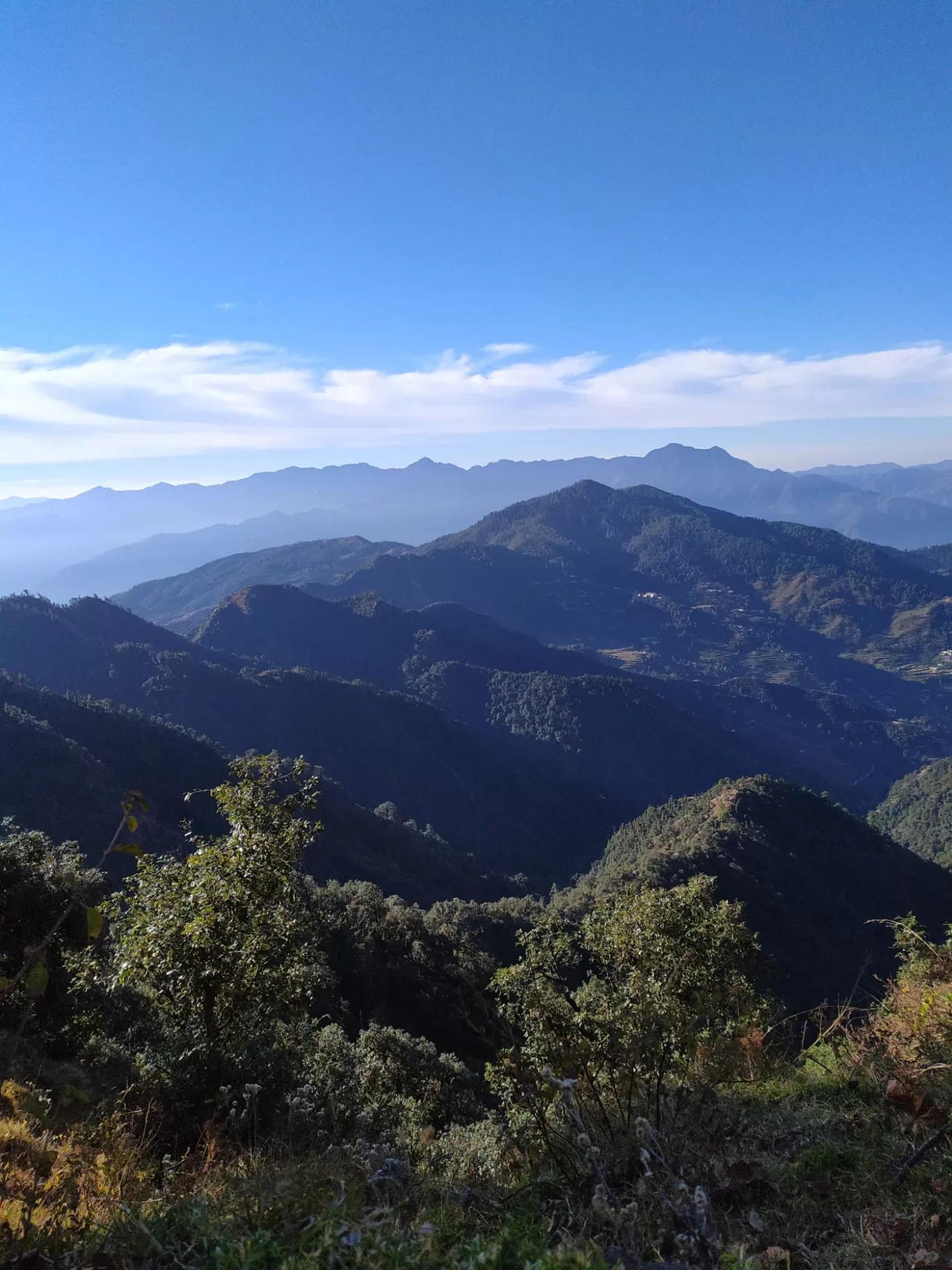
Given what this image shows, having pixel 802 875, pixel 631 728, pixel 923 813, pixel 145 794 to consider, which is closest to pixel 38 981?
pixel 145 794

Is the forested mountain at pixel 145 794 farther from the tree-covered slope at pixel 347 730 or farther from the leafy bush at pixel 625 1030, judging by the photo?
the leafy bush at pixel 625 1030

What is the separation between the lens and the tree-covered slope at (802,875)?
48125 mm

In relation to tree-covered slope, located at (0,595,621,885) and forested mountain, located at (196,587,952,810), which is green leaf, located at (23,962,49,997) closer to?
tree-covered slope, located at (0,595,621,885)

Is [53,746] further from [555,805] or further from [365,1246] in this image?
[555,805]

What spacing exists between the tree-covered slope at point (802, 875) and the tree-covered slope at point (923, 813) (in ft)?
112

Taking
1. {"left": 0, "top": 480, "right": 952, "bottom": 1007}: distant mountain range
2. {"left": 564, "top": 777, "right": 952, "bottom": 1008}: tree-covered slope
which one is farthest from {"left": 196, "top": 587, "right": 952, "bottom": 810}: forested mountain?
{"left": 564, "top": 777, "right": 952, "bottom": 1008}: tree-covered slope

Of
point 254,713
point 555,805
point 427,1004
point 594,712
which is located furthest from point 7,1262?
point 594,712

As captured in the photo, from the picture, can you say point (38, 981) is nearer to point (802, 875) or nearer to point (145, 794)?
point (145, 794)

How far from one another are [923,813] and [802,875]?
2914 inches

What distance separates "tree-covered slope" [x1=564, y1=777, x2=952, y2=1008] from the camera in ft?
158

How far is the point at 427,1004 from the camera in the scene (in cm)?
3036

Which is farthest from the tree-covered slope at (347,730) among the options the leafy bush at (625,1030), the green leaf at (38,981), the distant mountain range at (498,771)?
the green leaf at (38,981)

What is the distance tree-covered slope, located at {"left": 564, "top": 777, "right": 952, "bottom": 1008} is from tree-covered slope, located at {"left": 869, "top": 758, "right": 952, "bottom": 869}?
34281mm

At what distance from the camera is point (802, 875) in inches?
2296
